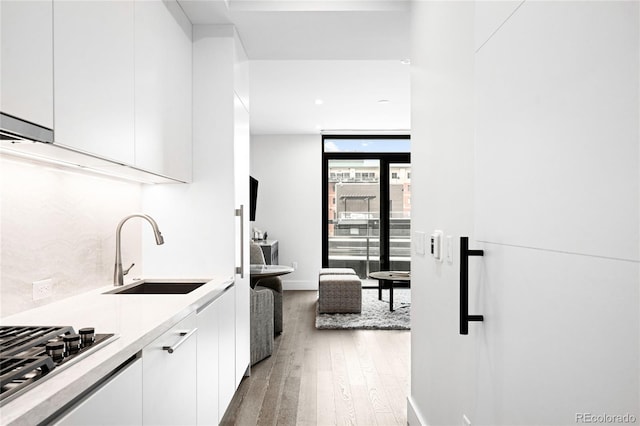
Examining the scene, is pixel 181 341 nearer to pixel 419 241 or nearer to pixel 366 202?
pixel 419 241

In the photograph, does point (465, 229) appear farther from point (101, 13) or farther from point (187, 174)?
point (187, 174)

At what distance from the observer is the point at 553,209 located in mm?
1003

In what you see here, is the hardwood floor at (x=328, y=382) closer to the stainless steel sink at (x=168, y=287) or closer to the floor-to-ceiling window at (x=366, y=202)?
the stainless steel sink at (x=168, y=287)

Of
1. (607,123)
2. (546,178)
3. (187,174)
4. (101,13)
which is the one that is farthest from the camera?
(187,174)

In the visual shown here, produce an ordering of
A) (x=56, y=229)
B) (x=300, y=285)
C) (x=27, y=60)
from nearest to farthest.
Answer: (x=27, y=60) → (x=56, y=229) → (x=300, y=285)

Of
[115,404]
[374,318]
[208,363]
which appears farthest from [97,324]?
[374,318]

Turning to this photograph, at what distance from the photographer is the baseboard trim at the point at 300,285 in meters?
8.15

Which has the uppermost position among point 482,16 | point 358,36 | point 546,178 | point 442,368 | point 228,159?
point 358,36

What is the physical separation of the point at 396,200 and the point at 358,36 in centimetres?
519

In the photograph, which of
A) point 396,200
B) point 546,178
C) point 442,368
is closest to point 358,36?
point 442,368

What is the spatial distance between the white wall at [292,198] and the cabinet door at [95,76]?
608 centimetres

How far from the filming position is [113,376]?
1.34 meters

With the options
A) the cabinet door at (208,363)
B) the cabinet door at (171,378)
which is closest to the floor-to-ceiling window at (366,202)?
the cabinet door at (208,363)

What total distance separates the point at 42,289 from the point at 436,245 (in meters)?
1.69
